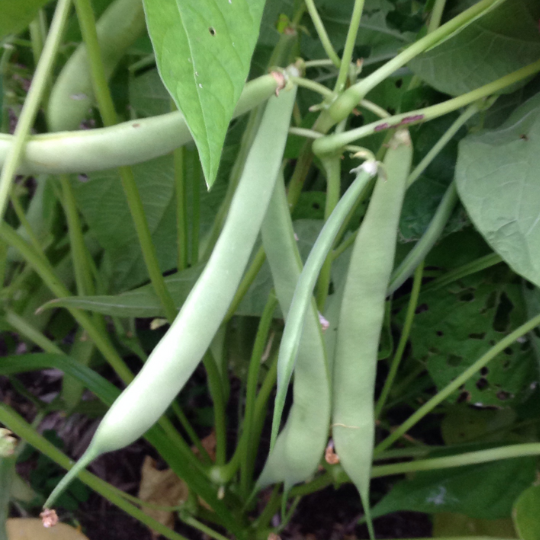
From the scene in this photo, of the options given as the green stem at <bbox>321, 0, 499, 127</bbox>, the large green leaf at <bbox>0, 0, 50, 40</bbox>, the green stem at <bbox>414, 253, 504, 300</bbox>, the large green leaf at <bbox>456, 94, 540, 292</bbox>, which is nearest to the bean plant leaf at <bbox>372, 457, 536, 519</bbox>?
the green stem at <bbox>414, 253, 504, 300</bbox>

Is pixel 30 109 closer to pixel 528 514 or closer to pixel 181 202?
pixel 181 202

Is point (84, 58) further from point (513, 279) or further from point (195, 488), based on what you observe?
point (513, 279)

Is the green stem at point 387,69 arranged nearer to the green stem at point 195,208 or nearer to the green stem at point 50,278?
the green stem at point 195,208

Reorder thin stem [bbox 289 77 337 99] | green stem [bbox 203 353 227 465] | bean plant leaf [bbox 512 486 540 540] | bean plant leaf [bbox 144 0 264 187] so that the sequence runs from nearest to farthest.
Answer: bean plant leaf [bbox 144 0 264 187] < thin stem [bbox 289 77 337 99] < bean plant leaf [bbox 512 486 540 540] < green stem [bbox 203 353 227 465]

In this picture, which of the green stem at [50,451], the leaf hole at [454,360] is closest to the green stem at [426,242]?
the leaf hole at [454,360]

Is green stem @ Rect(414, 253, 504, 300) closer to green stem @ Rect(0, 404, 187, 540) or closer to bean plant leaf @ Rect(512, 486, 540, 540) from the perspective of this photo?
bean plant leaf @ Rect(512, 486, 540, 540)

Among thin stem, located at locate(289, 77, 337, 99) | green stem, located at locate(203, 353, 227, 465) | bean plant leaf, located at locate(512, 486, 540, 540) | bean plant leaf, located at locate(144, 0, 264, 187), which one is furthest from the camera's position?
green stem, located at locate(203, 353, 227, 465)

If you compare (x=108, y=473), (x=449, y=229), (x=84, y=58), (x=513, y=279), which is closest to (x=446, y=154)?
(x=449, y=229)
